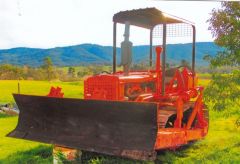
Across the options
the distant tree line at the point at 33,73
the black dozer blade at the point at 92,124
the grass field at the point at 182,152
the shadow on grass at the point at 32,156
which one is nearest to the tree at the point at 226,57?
the grass field at the point at 182,152

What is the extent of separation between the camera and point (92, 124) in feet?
14.9

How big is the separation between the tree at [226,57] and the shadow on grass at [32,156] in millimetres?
2474

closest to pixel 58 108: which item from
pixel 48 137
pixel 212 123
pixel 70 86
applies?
pixel 48 137

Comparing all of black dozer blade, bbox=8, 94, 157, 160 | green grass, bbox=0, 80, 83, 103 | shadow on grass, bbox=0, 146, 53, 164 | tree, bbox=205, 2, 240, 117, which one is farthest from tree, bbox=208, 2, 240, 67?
green grass, bbox=0, 80, 83, 103

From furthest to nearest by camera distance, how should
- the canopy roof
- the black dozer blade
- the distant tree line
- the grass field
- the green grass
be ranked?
the green grass, the distant tree line, the canopy roof, the grass field, the black dozer blade

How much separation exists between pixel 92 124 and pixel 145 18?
73.5 inches

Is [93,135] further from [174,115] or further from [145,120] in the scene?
[174,115]

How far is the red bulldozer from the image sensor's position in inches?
165

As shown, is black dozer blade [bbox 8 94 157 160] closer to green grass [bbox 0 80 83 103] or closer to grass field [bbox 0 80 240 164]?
grass field [bbox 0 80 240 164]

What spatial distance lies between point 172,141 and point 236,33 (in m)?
2.14

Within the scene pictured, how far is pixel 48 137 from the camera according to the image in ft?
15.9

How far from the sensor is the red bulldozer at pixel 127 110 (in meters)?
4.19

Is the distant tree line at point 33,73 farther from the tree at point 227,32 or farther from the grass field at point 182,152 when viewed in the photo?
the tree at point 227,32

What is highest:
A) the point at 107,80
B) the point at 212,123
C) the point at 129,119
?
the point at 107,80
